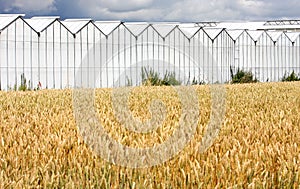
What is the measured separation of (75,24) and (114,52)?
1747mm

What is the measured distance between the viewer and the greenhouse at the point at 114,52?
15.5 metres

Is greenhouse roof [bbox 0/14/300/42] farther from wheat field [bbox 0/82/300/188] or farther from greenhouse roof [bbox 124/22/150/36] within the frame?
wheat field [bbox 0/82/300/188]

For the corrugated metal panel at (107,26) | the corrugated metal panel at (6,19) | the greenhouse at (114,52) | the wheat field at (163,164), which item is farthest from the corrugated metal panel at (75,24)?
the wheat field at (163,164)

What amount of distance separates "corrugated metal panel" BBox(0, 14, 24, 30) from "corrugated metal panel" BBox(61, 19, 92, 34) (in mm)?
2265

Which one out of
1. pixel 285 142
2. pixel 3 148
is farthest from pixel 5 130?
pixel 285 142

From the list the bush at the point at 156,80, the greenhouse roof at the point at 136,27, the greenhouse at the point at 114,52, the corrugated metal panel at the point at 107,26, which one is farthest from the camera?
the greenhouse roof at the point at 136,27

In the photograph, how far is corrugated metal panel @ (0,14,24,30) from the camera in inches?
581

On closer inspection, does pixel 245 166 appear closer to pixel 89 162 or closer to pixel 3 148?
pixel 89 162

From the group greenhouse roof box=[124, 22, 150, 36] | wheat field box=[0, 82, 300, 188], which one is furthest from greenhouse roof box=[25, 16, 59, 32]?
wheat field box=[0, 82, 300, 188]

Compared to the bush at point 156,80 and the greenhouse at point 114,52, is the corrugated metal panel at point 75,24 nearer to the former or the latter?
the greenhouse at point 114,52

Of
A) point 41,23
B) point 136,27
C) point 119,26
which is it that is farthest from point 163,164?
point 136,27

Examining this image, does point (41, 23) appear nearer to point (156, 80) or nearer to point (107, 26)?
point (107, 26)

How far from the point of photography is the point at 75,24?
1741cm

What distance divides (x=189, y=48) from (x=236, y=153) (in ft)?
55.5
